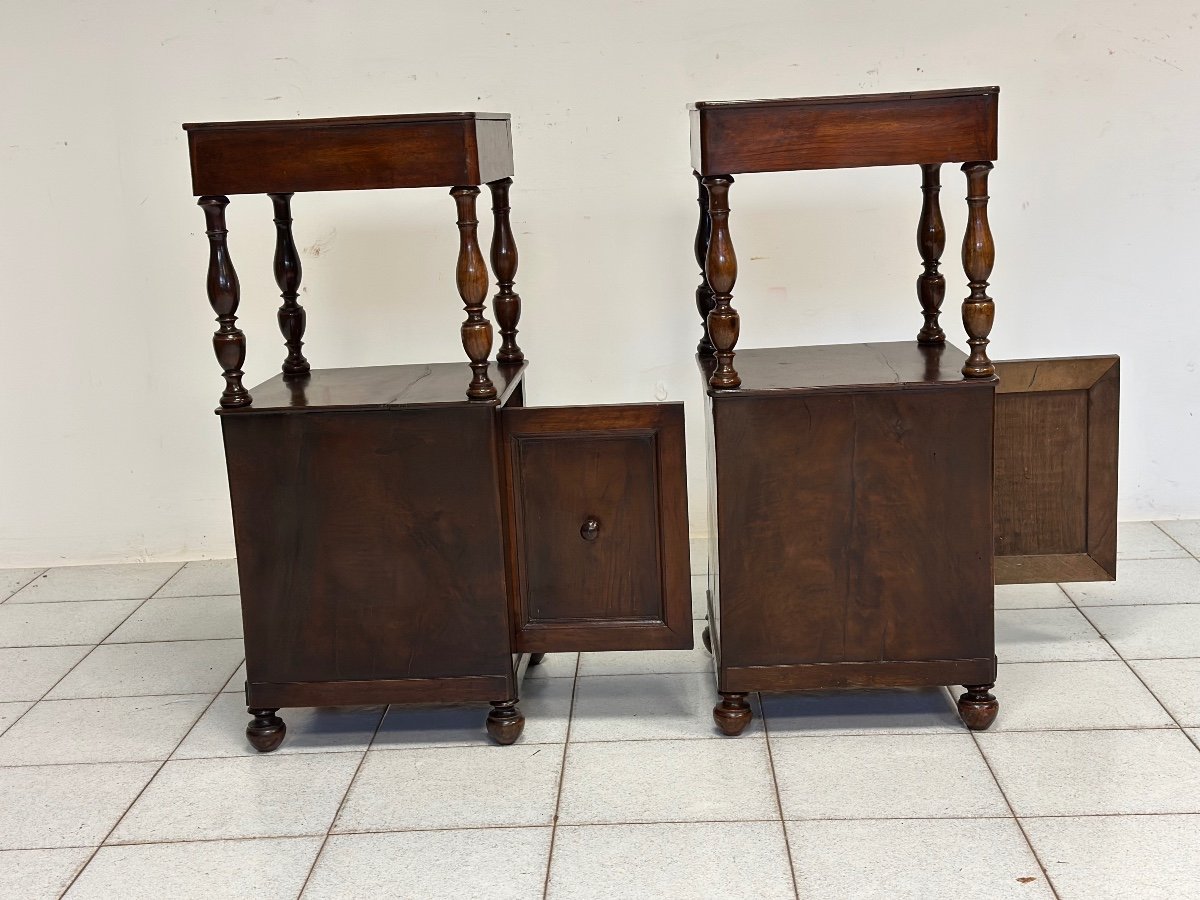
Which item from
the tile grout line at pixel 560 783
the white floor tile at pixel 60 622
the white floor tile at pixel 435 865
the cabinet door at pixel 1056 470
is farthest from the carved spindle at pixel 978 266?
the white floor tile at pixel 60 622

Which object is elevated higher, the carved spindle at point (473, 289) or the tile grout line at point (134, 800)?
the carved spindle at point (473, 289)

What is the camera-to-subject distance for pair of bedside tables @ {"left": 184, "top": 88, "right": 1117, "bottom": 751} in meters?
2.56

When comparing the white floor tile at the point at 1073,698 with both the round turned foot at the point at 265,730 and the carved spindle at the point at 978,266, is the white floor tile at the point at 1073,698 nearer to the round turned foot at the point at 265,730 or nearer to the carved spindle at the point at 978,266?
the carved spindle at the point at 978,266

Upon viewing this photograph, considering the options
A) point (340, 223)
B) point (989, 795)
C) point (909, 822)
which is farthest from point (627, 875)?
point (340, 223)

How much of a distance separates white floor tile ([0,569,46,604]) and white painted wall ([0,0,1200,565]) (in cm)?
37

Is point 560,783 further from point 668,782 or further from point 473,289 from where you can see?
point 473,289

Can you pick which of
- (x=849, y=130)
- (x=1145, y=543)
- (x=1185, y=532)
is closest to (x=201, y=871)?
(x=849, y=130)

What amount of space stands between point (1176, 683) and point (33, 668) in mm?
2801

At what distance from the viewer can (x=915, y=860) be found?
2262mm

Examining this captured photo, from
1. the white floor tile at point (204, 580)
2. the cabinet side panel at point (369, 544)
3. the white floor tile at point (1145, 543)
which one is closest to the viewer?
the cabinet side panel at point (369, 544)

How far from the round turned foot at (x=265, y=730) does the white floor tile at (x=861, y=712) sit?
107cm

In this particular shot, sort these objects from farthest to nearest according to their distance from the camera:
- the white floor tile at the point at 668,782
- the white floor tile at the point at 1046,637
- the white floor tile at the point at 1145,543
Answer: the white floor tile at the point at 1145,543
the white floor tile at the point at 1046,637
the white floor tile at the point at 668,782

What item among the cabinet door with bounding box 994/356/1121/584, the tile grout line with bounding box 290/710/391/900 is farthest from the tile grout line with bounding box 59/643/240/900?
the cabinet door with bounding box 994/356/1121/584

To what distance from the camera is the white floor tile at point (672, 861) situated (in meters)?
2.21
